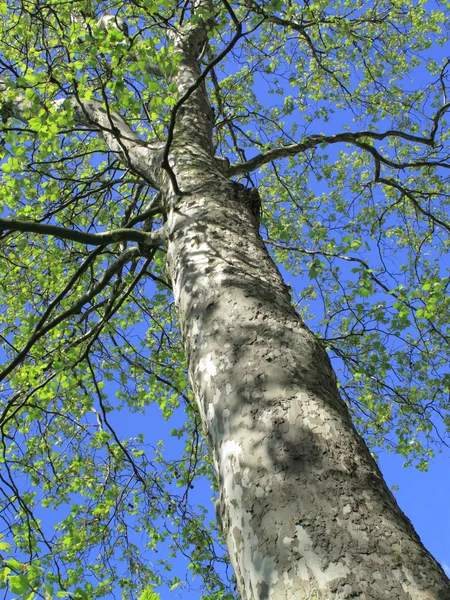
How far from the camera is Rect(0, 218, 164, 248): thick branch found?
10.1 ft

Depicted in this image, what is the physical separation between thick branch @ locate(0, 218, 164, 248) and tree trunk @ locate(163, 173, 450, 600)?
1.10m

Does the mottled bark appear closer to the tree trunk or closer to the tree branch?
the tree trunk

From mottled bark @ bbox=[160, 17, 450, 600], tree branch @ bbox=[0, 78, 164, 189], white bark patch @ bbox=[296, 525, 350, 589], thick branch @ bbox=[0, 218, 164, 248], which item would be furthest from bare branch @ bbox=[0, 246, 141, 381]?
white bark patch @ bbox=[296, 525, 350, 589]

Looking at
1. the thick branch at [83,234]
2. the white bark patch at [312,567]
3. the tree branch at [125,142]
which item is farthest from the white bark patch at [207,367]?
the tree branch at [125,142]

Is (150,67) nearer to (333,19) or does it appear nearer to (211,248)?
(333,19)

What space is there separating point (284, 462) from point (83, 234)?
92.0 inches

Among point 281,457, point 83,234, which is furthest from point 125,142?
point 281,457

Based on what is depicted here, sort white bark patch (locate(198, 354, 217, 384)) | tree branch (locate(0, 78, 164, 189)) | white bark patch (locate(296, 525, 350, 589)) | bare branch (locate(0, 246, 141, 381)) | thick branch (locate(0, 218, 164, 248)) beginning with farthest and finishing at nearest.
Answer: bare branch (locate(0, 246, 141, 381)) < tree branch (locate(0, 78, 164, 189)) < thick branch (locate(0, 218, 164, 248)) < white bark patch (locate(198, 354, 217, 384)) < white bark patch (locate(296, 525, 350, 589))

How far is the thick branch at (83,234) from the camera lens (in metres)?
3.08

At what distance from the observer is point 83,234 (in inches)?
125

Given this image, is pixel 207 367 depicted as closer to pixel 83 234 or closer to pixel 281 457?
pixel 281 457

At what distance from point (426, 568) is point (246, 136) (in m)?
7.45

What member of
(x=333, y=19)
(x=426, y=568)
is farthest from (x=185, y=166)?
(x=333, y=19)

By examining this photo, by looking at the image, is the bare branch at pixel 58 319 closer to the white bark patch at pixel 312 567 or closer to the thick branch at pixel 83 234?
the thick branch at pixel 83 234
